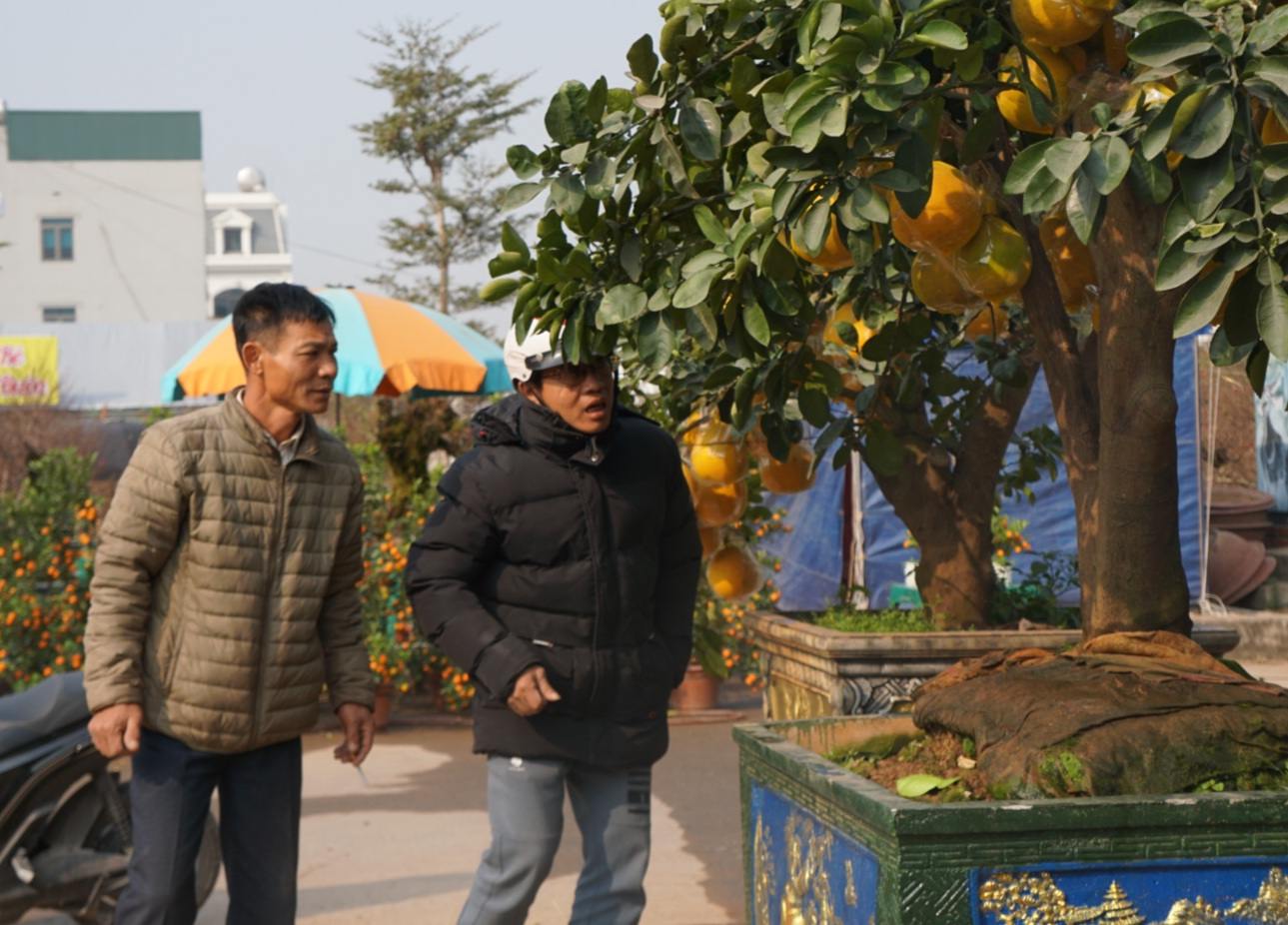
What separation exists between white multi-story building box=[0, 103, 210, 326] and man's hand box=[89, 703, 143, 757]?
5460 cm

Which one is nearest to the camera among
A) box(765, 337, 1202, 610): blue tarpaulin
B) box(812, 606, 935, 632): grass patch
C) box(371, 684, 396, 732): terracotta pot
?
box(812, 606, 935, 632): grass patch

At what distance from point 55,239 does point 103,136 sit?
12.3 feet

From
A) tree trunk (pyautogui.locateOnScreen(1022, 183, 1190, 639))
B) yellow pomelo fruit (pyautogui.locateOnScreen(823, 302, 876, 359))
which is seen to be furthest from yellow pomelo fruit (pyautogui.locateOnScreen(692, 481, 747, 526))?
tree trunk (pyautogui.locateOnScreen(1022, 183, 1190, 639))

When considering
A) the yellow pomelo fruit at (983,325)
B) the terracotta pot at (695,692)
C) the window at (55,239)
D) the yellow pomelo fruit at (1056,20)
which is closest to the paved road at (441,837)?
the terracotta pot at (695,692)

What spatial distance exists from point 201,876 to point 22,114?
179 ft

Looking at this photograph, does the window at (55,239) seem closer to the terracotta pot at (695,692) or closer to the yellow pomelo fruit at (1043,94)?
the terracotta pot at (695,692)

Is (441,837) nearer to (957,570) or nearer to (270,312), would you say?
(957,570)

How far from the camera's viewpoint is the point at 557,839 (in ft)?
11.7

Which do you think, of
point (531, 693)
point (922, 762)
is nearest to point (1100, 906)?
point (922, 762)

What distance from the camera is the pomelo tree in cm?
196

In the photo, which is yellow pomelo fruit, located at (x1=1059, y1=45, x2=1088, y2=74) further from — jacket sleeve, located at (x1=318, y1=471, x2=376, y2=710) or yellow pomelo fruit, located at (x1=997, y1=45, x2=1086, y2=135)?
jacket sleeve, located at (x1=318, y1=471, x2=376, y2=710)

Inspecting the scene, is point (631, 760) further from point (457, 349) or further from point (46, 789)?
point (457, 349)

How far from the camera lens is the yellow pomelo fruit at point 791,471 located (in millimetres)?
4391

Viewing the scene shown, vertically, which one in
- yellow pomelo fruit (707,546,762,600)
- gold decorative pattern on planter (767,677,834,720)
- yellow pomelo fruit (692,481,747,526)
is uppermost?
yellow pomelo fruit (692,481,747,526)
